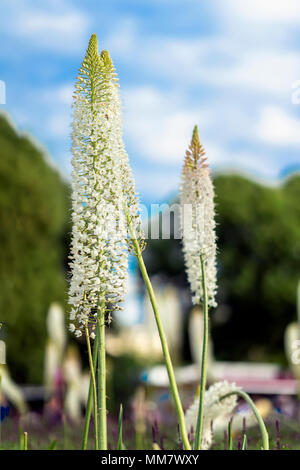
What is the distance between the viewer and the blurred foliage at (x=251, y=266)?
25.0m

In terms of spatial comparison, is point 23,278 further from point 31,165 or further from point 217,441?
point 217,441

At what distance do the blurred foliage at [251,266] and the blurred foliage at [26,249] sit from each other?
8.09m

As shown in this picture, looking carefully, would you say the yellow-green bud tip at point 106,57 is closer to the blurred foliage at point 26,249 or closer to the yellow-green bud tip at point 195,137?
the yellow-green bud tip at point 195,137

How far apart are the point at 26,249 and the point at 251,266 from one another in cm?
1101

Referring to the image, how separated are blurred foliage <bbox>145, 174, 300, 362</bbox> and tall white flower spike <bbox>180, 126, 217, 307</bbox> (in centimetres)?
2078

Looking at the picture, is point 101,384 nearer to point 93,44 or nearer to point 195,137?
point 195,137

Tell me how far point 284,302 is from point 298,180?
6931 millimetres

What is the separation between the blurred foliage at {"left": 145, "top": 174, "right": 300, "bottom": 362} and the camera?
82.1 ft

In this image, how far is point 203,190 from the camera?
3.68 meters

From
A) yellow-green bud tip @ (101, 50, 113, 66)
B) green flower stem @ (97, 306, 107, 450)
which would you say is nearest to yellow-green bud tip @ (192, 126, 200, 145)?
yellow-green bud tip @ (101, 50, 113, 66)

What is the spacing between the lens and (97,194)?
3.23 meters

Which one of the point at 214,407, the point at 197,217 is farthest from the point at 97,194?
the point at 214,407

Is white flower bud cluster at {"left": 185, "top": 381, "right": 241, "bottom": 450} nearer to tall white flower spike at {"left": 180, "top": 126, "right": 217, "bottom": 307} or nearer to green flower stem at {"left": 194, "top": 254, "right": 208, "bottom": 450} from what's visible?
green flower stem at {"left": 194, "top": 254, "right": 208, "bottom": 450}

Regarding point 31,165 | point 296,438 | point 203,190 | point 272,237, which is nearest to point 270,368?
point 272,237
